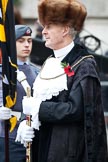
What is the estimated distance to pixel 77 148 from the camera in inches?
176

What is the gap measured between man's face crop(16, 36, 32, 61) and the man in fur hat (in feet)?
2.86

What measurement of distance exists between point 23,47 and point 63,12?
1.11 m

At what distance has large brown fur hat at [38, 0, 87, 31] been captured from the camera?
452 centimetres

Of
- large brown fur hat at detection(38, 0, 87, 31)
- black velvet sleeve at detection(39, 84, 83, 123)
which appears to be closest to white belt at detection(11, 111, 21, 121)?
black velvet sleeve at detection(39, 84, 83, 123)

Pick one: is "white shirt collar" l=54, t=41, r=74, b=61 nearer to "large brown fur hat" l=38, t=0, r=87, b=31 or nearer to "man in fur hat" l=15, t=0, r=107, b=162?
"man in fur hat" l=15, t=0, r=107, b=162

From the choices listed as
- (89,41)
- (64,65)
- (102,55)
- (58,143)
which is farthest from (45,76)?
(89,41)

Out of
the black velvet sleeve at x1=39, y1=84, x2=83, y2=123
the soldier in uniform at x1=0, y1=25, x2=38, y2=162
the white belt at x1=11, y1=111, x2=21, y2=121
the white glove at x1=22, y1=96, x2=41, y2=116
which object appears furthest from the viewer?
the white belt at x1=11, y1=111, x2=21, y2=121

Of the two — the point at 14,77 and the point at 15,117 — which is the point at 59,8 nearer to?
the point at 14,77

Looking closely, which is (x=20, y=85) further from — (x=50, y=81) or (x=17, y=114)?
(x=50, y=81)

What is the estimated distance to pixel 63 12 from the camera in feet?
14.8

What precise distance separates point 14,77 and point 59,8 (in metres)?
0.60

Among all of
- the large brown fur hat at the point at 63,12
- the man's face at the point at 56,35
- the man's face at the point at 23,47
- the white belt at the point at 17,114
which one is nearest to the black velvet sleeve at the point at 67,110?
the man's face at the point at 56,35

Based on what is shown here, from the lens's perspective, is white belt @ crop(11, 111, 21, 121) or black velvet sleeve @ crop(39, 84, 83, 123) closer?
black velvet sleeve @ crop(39, 84, 83, 123)

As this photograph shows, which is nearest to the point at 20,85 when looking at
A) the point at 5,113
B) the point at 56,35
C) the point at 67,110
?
the point at 5,113
